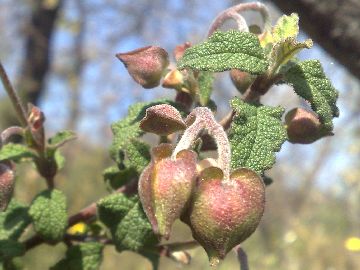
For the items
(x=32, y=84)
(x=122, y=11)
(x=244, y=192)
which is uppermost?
(x=244, y=192)

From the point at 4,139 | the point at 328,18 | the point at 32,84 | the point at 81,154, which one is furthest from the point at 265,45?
the point at 81,154

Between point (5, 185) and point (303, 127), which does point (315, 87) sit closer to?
point (303, 127)

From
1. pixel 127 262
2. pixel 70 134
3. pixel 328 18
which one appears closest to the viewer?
pixel 70 134

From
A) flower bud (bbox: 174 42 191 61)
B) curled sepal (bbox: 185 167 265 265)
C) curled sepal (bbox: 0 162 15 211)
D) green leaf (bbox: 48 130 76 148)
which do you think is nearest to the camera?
curled sepal (bbox: 185 167 265 265)

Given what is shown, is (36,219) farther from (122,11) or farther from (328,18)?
(122,11)

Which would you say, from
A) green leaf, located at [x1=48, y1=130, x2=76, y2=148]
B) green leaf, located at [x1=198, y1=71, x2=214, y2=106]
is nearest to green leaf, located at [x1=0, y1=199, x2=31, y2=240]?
green leaf, located at [x1=48, y1=130, x2=76, y2=148]

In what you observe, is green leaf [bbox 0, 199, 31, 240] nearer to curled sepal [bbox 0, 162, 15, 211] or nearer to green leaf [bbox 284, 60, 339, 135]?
curled sepal [bbox 0, 162, 15, 211]
